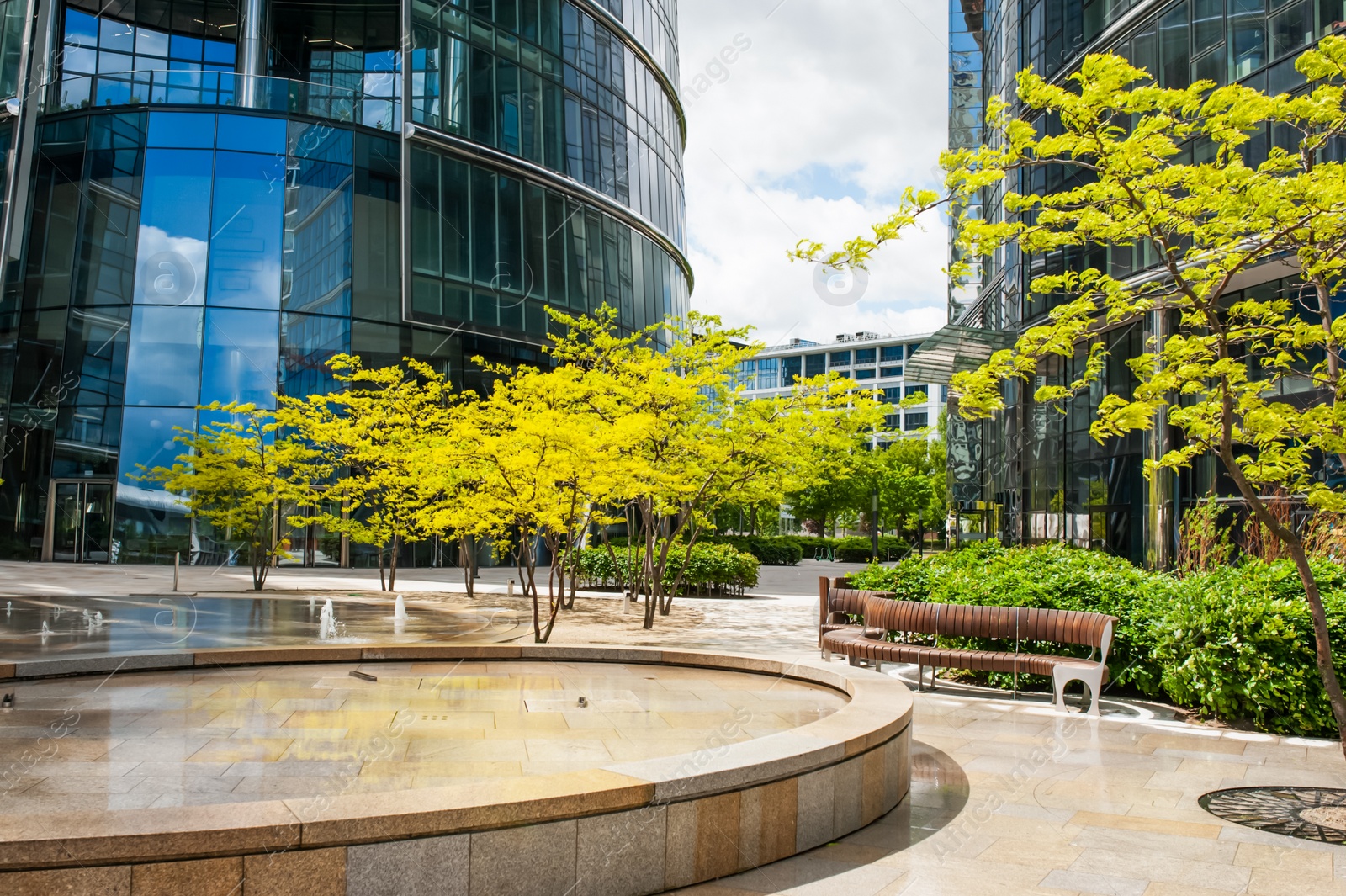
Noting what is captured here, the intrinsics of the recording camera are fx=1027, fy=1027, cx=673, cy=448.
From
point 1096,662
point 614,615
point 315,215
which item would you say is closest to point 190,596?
point 614,615

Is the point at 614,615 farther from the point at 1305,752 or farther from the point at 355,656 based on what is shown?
the point at 1305,752

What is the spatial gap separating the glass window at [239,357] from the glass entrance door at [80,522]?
435cm

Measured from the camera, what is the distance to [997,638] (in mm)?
11398

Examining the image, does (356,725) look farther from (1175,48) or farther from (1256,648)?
(1175,48)

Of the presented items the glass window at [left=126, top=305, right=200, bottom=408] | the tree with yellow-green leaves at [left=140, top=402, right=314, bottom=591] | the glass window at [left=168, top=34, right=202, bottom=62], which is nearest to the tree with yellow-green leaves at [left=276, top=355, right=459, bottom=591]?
the tree with yellow-green leaves at [left=140, top=402, right=314, bottom=591]

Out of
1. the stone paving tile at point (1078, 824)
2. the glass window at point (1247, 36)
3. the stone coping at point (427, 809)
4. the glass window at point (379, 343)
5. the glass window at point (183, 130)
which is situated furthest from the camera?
the glass window at point (379, 343)

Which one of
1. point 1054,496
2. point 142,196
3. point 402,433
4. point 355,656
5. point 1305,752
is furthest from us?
point 142,196

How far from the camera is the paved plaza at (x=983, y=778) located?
515cm

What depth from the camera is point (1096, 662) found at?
10.1 meters

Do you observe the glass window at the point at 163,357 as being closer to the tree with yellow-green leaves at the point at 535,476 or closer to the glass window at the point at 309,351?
the glass window at the point at 309,351

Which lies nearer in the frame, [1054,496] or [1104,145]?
[1104,145]

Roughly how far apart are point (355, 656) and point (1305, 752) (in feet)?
27.7

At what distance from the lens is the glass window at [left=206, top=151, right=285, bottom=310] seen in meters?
32.5

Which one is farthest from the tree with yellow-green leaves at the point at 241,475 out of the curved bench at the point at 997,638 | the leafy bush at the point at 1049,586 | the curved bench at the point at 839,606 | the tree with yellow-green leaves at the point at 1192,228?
the tree with yellow-green leaves at the point at 1192,228
